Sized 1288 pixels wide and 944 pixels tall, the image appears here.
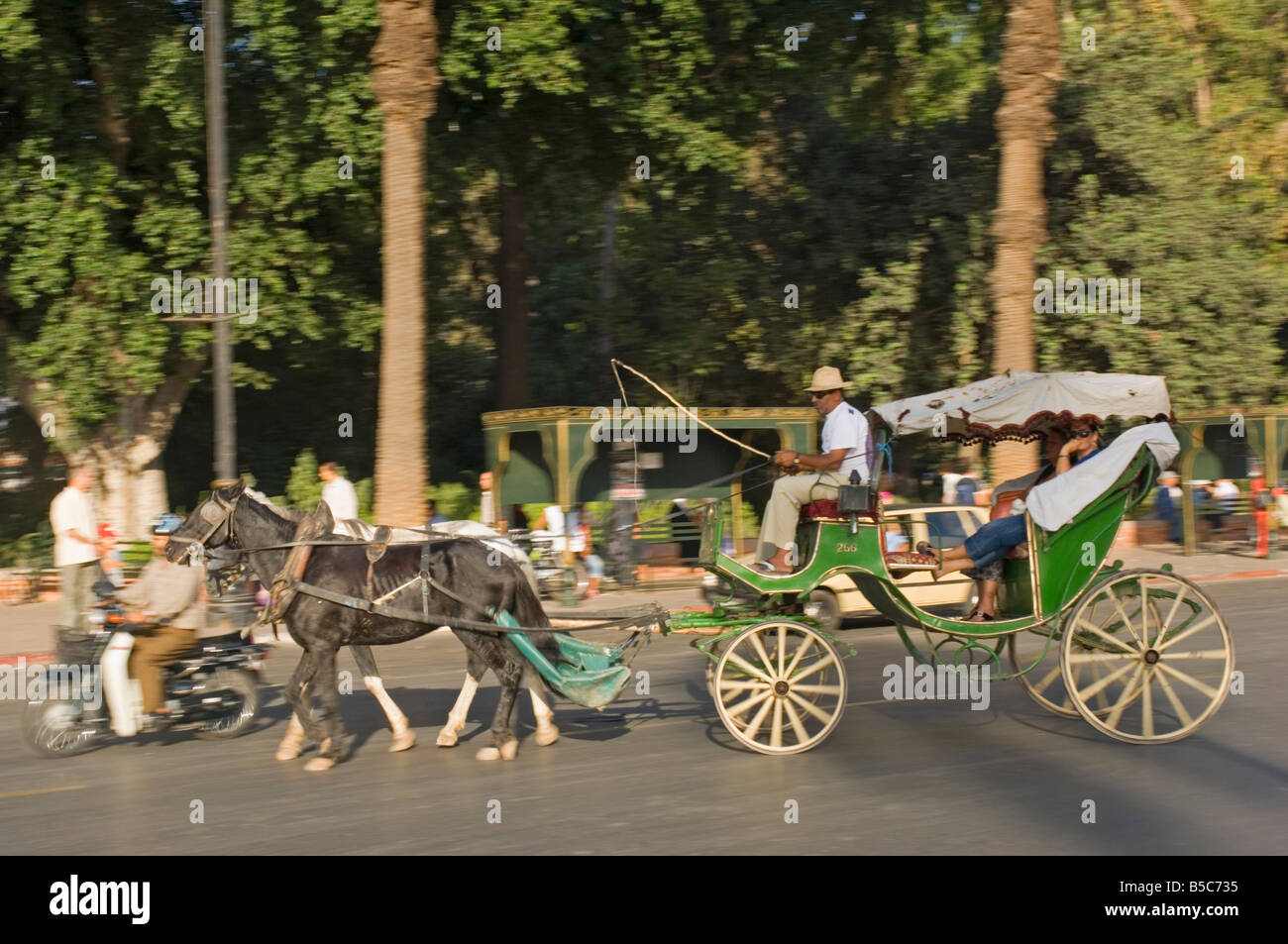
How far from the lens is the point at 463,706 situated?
377 inches

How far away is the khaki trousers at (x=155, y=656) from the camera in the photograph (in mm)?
9672

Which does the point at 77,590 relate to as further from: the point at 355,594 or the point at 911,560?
the point at 911,560

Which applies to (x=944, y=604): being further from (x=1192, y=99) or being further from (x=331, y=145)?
(x=1192, y=99)

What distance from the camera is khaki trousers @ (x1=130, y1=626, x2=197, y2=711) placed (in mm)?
9672

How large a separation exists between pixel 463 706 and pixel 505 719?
519 mm

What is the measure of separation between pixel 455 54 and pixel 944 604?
11.1 meters

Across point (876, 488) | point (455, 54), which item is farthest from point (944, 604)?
point (455, 54)

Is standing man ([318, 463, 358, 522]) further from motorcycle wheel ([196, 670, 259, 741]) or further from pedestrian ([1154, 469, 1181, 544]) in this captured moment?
pedestrian ([1154, 469, 1181, 544])

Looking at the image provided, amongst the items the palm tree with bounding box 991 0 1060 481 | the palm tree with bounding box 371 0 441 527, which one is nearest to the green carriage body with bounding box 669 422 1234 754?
the palm tree with bounding box 371 0 441 527

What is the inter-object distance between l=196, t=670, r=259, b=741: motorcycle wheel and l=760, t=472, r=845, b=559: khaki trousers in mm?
4036

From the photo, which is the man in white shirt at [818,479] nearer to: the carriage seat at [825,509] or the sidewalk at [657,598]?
the carriage seat at [825,509]

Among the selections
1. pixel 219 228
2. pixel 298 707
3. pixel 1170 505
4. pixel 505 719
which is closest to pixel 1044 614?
pixel 505 719

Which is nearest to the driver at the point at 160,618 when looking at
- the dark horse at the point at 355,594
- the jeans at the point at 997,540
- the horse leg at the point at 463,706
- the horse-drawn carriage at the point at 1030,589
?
the dark horse at the point at 355,594

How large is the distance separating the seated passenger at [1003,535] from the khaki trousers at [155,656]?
547 cm
